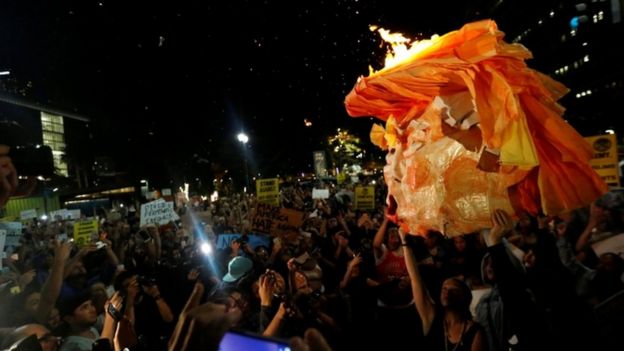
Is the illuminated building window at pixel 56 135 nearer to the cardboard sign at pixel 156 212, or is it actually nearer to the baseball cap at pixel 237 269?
the cardboard sign at pixel 156 212

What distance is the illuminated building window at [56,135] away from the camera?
37.0 m

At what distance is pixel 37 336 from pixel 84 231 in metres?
7.97

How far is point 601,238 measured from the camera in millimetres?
6477

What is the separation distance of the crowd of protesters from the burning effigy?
258 mm

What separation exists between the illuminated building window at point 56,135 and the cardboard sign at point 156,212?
98.8 ft

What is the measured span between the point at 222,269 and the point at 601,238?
5708mm

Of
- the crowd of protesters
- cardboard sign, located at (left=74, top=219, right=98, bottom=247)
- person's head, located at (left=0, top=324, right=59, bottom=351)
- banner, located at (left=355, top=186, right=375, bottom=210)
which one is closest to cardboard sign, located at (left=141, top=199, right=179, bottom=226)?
the crowd of protesters

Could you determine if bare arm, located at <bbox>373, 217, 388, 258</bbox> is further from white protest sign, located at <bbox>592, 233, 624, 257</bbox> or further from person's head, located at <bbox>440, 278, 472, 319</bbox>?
person's head, located at <bbox>440, 278, 472, 319</bbox>

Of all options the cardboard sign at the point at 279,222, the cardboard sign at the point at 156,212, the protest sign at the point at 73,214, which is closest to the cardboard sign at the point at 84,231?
the cardboard sign at the point at 156,212

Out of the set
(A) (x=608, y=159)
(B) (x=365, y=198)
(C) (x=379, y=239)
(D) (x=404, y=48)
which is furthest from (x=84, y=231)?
(A) (x=608, y=159)

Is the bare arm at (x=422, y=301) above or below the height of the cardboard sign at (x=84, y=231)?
below

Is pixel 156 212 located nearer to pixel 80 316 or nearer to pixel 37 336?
pixel 80 316

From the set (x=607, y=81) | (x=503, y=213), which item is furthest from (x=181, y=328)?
(x=607, y=81)

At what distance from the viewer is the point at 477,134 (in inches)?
116
